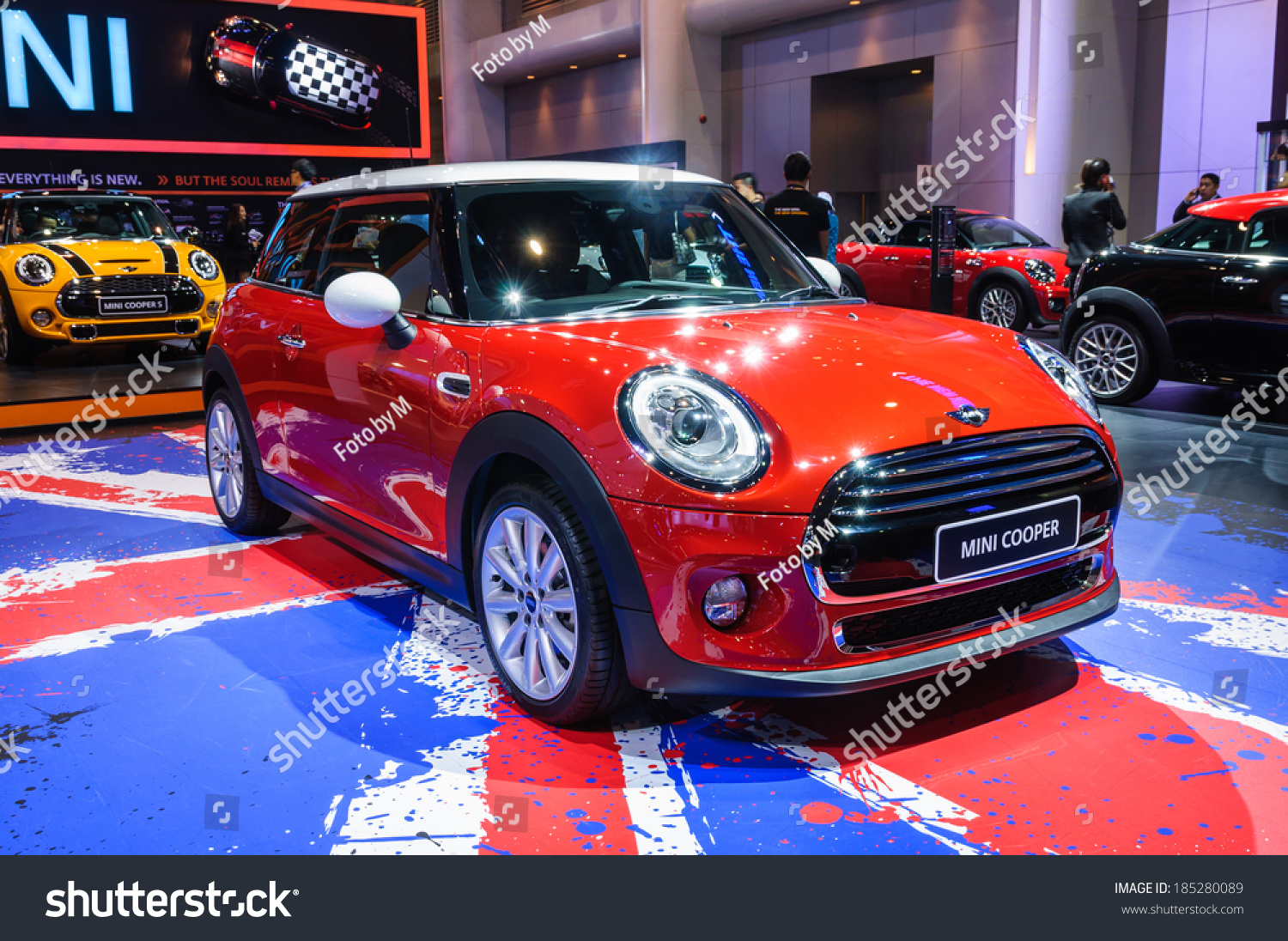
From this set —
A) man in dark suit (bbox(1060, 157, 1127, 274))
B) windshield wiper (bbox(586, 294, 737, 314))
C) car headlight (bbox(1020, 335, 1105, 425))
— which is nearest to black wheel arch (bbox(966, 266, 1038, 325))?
man in dark suit (bbox(1060, 157, 1127, 274))

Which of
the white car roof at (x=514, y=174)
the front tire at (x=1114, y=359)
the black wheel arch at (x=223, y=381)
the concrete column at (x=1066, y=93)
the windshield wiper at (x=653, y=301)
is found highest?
the concrete column at (x=1066, y=93)

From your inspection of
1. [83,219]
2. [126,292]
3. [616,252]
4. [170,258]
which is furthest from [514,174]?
[83,219]

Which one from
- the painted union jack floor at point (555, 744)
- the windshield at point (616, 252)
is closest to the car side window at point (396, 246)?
the windshield at point (616, 252)

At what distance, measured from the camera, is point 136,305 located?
8.70 m

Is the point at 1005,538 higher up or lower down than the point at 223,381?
lower down

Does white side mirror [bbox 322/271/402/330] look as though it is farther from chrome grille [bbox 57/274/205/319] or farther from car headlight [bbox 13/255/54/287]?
car headlight [bbox 13/255/54/287]

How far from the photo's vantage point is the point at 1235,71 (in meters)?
12.5

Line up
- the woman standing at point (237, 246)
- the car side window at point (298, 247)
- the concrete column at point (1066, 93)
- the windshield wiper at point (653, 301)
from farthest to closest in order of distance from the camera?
the concrete column at point (1066, 93), the woman standing at point (237, 246), the car side window at point (298, 247), the windshield wiper at point (653, 301)

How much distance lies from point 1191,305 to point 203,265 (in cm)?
744

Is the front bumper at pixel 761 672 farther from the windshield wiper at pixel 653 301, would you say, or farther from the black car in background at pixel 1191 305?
the black car in background at pixel 1191 305

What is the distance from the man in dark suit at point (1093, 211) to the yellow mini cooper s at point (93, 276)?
714cm

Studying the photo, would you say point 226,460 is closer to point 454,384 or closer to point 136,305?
point 454,384

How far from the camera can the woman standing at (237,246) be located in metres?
10.7
